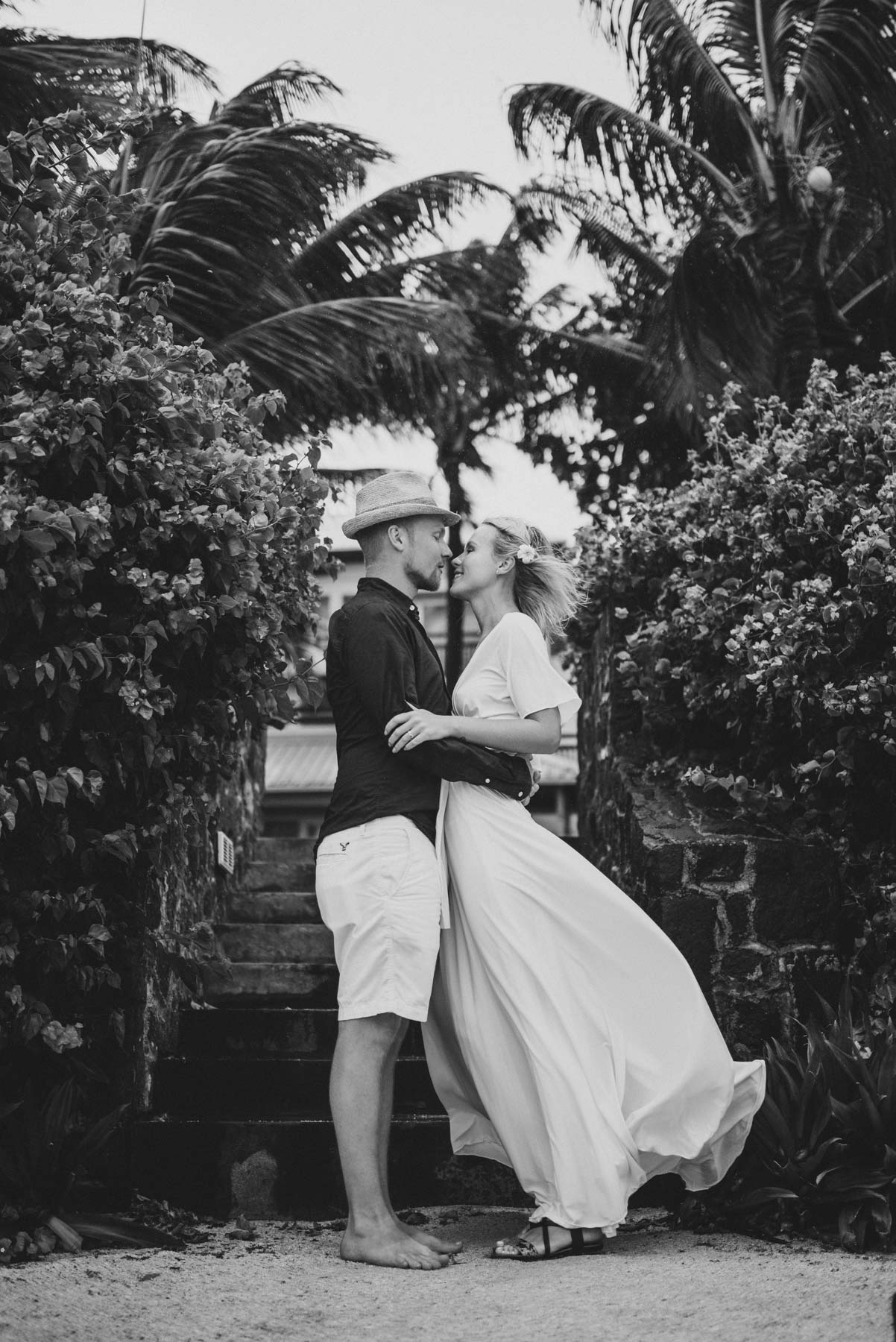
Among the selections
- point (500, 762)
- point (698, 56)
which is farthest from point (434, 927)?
point (698, 56)

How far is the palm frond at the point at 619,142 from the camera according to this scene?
11.0 m

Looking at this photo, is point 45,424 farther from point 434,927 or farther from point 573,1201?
point 573,1201

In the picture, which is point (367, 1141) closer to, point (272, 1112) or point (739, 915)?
point (272, 1112)

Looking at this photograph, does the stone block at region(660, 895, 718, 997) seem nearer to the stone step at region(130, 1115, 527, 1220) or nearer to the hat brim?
the stone step at region(130, 1115, 527, 1220)

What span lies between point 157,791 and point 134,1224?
4.42 feet

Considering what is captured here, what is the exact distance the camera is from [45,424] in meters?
3.97

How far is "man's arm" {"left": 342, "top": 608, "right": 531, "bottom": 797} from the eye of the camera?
153 inches

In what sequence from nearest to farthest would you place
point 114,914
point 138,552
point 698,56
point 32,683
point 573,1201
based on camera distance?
point 573,1201, point 32,683, point 138,552, point 114,914, point 698,56

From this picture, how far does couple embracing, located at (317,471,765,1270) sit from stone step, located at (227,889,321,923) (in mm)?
2593

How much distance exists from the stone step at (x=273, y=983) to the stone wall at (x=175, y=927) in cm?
16

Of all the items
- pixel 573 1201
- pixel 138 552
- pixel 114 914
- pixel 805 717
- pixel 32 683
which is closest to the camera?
pixel 573 1201

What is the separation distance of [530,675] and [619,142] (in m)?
8.49

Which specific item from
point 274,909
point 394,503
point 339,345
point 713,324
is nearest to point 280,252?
point 339,345

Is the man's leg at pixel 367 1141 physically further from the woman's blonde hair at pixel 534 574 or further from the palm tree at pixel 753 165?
the palm tree at pixel 753 165
